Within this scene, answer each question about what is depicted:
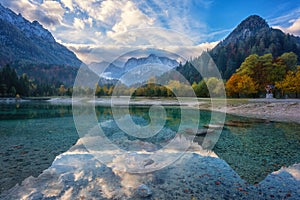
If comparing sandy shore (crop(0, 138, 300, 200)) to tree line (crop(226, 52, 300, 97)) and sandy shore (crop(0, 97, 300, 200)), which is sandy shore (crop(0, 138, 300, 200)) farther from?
tree line (crop(226, 52, 300, 97))

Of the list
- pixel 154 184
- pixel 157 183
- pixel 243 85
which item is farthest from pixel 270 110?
pixel 154 184

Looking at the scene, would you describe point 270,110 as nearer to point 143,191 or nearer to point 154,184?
point 154,184

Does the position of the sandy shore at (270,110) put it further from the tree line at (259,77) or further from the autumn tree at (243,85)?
the tree line at (259,77)

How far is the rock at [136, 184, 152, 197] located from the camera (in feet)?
18.1

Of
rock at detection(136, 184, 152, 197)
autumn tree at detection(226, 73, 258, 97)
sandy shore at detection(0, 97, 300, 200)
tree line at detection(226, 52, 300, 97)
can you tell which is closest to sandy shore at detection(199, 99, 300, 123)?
autumn tree at detection(226, 73, 258, 97)

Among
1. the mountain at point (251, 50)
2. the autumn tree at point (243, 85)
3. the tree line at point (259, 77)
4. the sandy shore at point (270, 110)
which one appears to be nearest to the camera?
the sandy shore at point (270, 110)

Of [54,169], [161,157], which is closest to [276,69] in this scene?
[161,157]

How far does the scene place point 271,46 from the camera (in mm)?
111750

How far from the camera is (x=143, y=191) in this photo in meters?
5.67

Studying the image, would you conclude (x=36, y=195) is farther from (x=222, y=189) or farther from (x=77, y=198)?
(x=222, y=189)

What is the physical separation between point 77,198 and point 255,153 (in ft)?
29.9

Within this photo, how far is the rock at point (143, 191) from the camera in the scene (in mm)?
5515

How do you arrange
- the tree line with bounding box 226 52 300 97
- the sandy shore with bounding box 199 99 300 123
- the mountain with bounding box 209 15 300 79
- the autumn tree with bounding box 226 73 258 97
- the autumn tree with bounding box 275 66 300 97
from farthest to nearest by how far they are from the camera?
the mountain with bounding box 209 15 300 79 < the tree line with bounding box 226 52 300 97 < the autumn tree with bounding box 226 73 258 97 < the autumn tree with bounding box 275 66 300 97 < the sandy shore with bounding box 199 99 300 123

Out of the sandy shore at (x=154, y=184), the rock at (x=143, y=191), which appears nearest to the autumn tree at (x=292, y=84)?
the sandy shore at (x=154, y=184)
